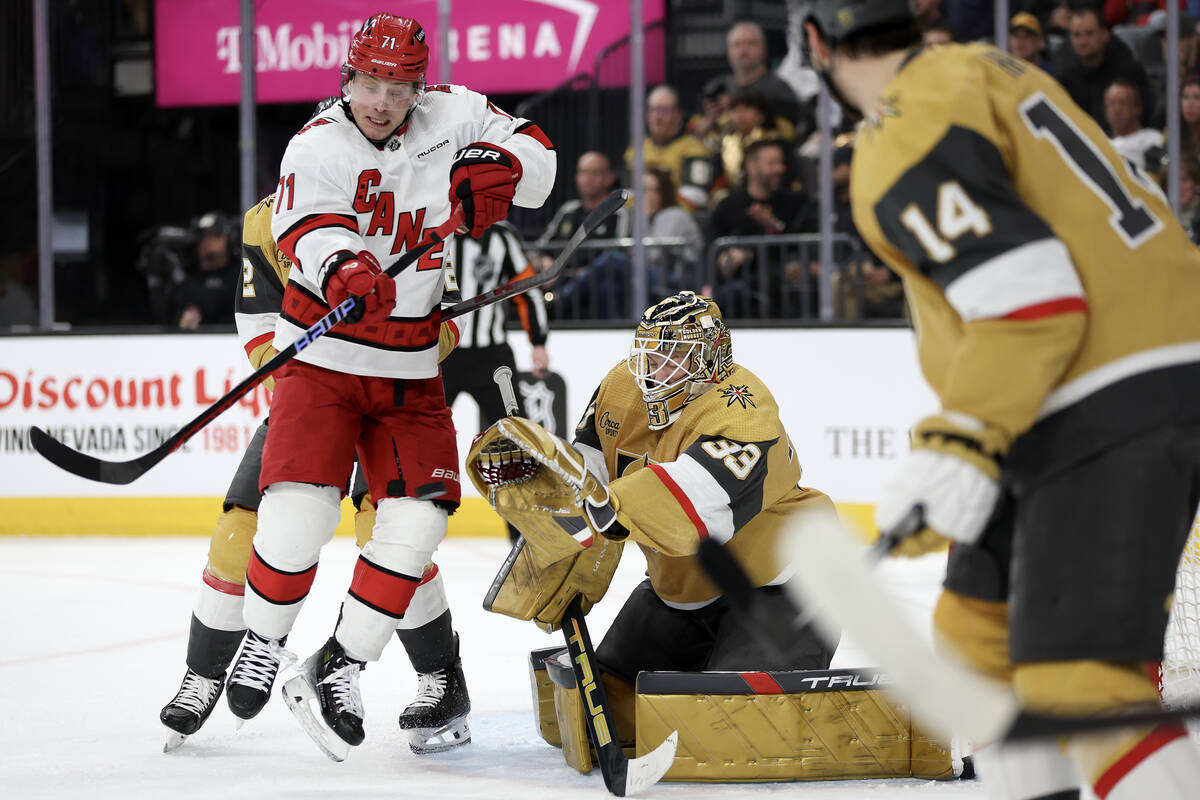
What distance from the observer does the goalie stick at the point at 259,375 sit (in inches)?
91.2

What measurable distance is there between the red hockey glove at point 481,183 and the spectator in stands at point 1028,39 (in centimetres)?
355

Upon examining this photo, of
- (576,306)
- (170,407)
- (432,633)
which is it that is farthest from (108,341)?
(432,633)

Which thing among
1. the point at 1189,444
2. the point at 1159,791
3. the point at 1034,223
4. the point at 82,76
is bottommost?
the point at 1159,791

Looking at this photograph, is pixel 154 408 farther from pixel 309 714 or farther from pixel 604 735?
pixel 604 735

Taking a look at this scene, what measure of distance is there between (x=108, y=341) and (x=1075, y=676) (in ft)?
15.6

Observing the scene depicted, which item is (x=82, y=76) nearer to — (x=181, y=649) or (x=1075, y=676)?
(x=181, y=649)

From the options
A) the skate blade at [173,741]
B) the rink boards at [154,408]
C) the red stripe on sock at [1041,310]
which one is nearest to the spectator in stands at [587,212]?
the rink boards at [154,408]

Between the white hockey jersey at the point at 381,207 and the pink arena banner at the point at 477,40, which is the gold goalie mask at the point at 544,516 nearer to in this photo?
the white hockey jersey at the point at 381,207

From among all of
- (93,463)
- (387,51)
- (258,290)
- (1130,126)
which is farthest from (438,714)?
(1130,126)

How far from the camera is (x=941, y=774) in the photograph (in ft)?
7.26

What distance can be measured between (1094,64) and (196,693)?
424 centimetres

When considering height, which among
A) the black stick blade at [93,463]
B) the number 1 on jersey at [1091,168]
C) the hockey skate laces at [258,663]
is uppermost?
the number 1 on jersey at [1091,168]

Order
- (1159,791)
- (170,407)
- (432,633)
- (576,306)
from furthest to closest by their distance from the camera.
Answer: (576,306) → (170,407) → (432,633) → (1159,791)

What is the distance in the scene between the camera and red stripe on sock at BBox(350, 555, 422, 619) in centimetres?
231
